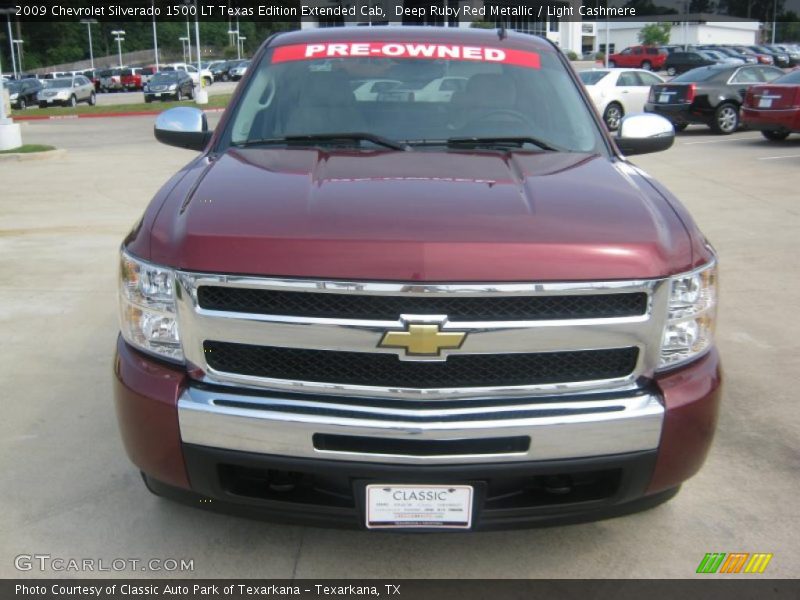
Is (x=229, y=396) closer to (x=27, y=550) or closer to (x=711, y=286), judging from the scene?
(x=27, y=550)

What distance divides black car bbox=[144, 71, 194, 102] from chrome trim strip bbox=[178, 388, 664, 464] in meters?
40.3

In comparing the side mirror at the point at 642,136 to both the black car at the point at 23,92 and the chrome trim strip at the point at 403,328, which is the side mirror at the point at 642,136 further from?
the black car at the point at 23,92

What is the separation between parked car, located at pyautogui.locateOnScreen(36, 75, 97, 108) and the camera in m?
38.0

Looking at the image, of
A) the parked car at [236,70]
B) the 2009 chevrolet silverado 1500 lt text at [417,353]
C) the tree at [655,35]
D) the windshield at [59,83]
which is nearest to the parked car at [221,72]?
the parked car at [236,70]

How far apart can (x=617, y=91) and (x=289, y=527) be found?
735 inches

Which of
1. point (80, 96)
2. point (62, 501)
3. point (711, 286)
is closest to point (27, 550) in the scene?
point (62, 501)

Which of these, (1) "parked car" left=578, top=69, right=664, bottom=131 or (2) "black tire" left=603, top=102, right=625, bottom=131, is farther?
(2) "black tire" left=603, top=102, right=625, bottom=131

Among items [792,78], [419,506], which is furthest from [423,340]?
[792,78]

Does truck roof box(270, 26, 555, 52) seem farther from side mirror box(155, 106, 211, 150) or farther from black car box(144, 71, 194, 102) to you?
black car box(144, 71, 194, 102)

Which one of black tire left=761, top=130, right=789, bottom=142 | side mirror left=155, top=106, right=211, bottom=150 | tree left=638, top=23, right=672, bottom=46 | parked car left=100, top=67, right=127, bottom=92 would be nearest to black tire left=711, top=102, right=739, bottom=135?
black tire left=761, top=130, right=789, bottom=142

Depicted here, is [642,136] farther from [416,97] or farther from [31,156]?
[31,156]

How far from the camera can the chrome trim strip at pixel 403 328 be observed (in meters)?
2.40

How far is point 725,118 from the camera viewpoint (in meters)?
18.4

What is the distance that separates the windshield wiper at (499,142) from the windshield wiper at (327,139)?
0.80ft
